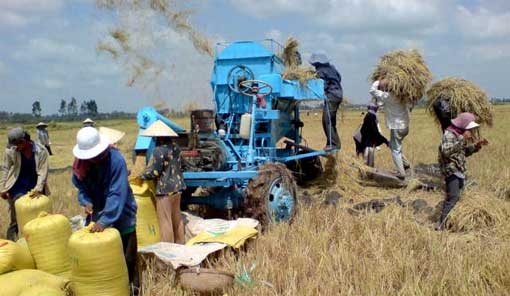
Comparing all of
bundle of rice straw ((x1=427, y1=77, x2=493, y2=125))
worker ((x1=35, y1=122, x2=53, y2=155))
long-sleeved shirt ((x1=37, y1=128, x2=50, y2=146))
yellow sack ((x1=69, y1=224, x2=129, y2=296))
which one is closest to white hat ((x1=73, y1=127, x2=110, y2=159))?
yellow sack ((x1=69, y1=224, x2=129, y2=296))

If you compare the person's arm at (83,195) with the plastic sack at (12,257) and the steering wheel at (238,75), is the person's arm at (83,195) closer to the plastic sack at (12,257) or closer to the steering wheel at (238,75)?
the plastic sack at (12,257)

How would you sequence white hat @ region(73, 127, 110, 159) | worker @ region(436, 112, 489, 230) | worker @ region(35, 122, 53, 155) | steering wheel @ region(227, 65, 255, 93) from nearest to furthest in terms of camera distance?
1. white hat @ region(73, 127, 110, 159)
2. worker @ region(436, 112, 489, 230)
3. steering wheel @ region(227, 65, 255, 93)
4. worker @ region(35, 122, 53, 155)

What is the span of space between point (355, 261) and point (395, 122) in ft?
17.1

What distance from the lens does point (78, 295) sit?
3.77 m

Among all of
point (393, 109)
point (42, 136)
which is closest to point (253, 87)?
point (393, 109)

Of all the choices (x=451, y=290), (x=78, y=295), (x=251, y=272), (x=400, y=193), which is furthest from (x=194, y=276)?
(x=400, y=193)

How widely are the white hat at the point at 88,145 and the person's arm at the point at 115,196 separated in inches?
8.4

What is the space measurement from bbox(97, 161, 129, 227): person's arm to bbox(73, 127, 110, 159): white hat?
0.70 feet

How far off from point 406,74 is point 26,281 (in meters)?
6.94

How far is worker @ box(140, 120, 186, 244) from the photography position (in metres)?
5.07

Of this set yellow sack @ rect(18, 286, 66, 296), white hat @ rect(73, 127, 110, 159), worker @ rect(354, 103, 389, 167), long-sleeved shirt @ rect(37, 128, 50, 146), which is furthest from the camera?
long-sleeved shirt @ rect(37, 128, 50, 146)

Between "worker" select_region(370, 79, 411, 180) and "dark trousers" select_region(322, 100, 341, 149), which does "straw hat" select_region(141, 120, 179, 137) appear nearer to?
"dark trousers" select_region(322, 100, 341, 149)

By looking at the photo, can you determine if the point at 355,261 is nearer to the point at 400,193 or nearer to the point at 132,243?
the point at 132,243

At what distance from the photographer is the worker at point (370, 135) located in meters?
9.60
